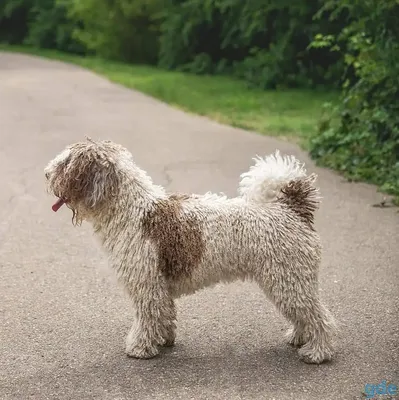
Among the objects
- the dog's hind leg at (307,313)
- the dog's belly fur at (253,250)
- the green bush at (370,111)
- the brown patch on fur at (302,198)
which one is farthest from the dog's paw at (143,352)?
the green bush at (370,111)

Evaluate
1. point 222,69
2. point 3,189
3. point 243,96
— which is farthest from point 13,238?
point 222,69

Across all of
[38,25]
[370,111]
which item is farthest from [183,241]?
[38,25]

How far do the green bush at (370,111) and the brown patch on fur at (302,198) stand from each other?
5010 millimetres

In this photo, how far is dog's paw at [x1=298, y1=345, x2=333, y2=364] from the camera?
497 centimetres

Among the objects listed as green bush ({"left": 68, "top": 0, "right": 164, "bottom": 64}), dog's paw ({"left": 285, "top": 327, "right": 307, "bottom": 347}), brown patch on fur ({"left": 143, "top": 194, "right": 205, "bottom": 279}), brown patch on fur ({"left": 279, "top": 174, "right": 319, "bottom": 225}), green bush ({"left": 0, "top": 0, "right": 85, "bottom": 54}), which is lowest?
green bush ({"left": 0, "top": 0, "right": 85, "bottom": 54})

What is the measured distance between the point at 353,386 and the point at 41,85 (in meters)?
15.9

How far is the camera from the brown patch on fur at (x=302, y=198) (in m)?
5.10

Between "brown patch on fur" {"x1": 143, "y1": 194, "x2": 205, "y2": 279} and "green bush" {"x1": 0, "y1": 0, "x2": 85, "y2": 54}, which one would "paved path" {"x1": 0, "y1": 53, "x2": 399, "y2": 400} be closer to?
"brown patch on fur" {"x1": 143, "y1": 194, "x2": 205, "y2": 279}

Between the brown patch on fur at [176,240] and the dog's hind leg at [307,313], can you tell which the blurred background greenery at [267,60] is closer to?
the dog's hind leg at [307,313]

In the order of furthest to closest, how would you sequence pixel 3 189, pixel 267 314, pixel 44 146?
pixel 44 146, pixel 3 189, pixel 267 314

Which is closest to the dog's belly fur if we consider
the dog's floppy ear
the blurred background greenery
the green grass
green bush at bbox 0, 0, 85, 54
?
the dog's floppy ear

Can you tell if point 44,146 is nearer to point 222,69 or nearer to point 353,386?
point 353,386

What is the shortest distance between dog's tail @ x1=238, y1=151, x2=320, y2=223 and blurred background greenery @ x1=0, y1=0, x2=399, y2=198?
4.45 meters

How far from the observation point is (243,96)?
695 inches
